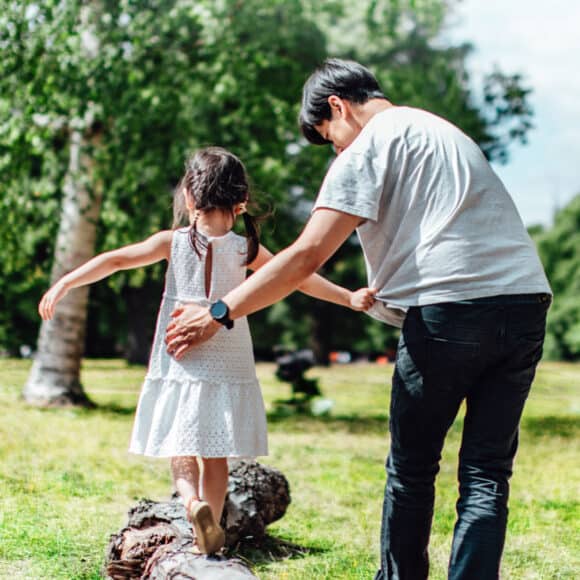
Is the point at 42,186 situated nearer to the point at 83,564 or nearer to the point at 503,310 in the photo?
the point at 83,564

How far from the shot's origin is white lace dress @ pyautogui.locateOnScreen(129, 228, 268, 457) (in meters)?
3.59

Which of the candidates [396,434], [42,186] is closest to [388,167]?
[396,434]

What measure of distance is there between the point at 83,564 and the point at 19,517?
889mm

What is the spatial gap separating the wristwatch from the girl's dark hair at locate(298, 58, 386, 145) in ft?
2.55

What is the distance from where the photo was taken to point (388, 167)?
2.81 metres

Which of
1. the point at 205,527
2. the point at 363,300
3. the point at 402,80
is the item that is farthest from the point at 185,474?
the point at 402,80

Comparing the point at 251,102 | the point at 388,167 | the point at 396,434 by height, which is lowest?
the point at 396,434

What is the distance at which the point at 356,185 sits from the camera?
2760 millimetres

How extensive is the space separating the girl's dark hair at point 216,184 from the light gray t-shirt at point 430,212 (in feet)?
3.31

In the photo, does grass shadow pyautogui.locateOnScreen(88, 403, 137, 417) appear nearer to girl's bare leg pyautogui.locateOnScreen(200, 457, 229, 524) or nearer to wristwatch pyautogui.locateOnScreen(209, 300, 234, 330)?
girl's bare leg pyautogui.locateOnScreen(200, 457, 229, 524)

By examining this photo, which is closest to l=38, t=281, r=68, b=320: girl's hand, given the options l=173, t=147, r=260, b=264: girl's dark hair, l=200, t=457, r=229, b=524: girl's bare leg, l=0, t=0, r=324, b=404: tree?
l=173, t=147, r=260, b=264: girl's dark hair

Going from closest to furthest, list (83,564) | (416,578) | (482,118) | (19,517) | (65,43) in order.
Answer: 1. (416,578)
2. (83,564)
3. (19,517)
4. (65,43)
5. (482,118)

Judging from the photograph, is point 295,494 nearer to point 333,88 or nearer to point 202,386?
point 202,386

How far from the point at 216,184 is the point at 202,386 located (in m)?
0.86
